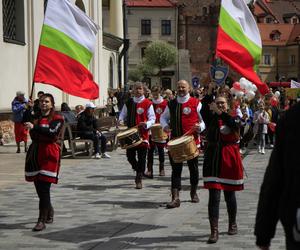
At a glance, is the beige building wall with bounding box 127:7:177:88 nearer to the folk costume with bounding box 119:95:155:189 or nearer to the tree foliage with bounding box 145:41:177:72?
the tree foliage with bounding box 145:41:177:72

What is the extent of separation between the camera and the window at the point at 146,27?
273ft

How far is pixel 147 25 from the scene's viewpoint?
83.3 metres

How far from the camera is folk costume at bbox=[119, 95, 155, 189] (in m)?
11.2

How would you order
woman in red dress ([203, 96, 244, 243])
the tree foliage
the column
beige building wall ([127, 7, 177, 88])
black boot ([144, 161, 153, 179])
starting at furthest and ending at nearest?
beige building wall ([127, 7, 177, 88]) < the tree foliage < the column < black boot ([144, 161, 153, 179]) < woman in red dress ([203, 96, 244, 243])

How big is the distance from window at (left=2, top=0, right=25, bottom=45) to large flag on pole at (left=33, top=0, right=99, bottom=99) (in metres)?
12.5

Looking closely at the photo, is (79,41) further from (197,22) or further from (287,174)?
(197,22)

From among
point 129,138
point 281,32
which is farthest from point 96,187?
point 281,32

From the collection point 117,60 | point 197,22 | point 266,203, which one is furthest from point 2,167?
point 197,22

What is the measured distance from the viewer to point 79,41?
8.73 metres

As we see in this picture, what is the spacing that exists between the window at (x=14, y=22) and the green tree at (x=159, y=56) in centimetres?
5202

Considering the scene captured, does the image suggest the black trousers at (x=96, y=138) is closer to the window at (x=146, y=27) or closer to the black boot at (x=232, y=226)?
the black boot at (x=232, y=226)

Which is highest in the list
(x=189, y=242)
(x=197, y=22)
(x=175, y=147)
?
(x=197, y=22)

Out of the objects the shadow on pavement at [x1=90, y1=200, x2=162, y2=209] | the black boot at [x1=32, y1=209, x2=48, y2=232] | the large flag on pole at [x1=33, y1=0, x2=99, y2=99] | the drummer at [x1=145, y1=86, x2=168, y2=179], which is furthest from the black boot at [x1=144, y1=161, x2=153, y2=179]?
the black boot at [x1=32, y1=209, x2=48, y2=232]

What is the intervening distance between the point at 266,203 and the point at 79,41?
584 cm
